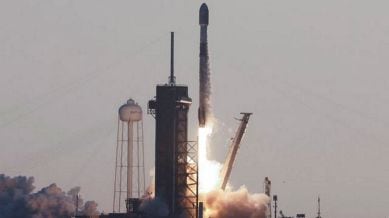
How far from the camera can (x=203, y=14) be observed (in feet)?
656
